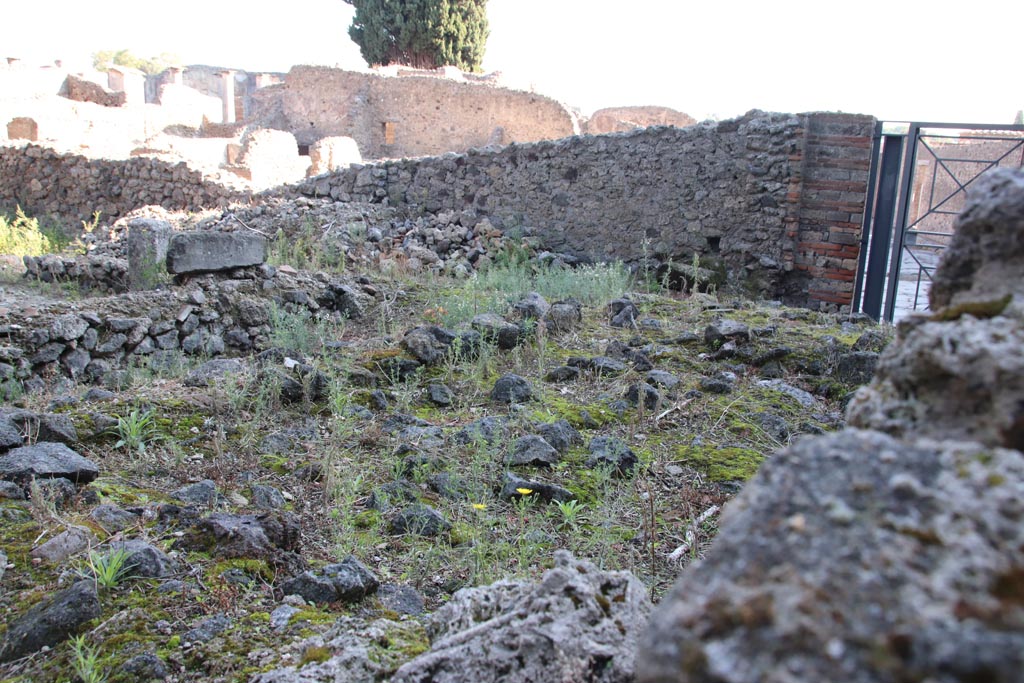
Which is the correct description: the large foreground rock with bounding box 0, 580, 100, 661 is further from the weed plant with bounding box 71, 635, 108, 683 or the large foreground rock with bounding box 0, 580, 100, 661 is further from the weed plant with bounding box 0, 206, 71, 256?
the weed plant with bounding box 0, 206, 71, 256

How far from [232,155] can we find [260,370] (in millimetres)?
15794

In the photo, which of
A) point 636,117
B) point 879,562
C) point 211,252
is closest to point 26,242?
point 211,252

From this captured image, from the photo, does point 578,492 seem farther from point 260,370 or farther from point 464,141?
point 464,141

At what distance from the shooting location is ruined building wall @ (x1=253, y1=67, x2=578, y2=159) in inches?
775

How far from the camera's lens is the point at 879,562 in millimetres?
812

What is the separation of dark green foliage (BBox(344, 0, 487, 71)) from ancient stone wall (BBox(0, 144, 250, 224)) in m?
15.1

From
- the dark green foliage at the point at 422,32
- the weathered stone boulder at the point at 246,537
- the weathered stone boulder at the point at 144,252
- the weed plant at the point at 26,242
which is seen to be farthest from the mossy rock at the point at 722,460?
the dark green foliage at the point at 422,32

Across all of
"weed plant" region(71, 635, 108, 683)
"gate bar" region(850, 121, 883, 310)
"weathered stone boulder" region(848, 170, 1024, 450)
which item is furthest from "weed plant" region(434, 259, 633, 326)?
"weathered stone boulder" region(848, 170, 1024, 450)

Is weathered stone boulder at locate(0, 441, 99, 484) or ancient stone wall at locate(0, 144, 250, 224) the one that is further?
ancient stone wall at locate(0, 144, 250, 224)

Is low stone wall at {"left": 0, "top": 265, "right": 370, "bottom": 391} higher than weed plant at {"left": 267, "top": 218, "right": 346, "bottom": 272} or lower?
lower

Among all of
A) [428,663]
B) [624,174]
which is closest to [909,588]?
[428,663]

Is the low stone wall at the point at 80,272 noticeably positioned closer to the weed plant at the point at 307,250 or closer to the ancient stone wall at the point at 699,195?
the weed plant at the point at 307,250

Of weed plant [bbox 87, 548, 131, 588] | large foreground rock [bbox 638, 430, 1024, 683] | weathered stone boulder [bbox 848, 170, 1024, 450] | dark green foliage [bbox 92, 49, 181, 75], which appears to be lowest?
weed plant [bbox 87, 548, 131, 588]

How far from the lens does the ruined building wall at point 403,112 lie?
19.7 meters
